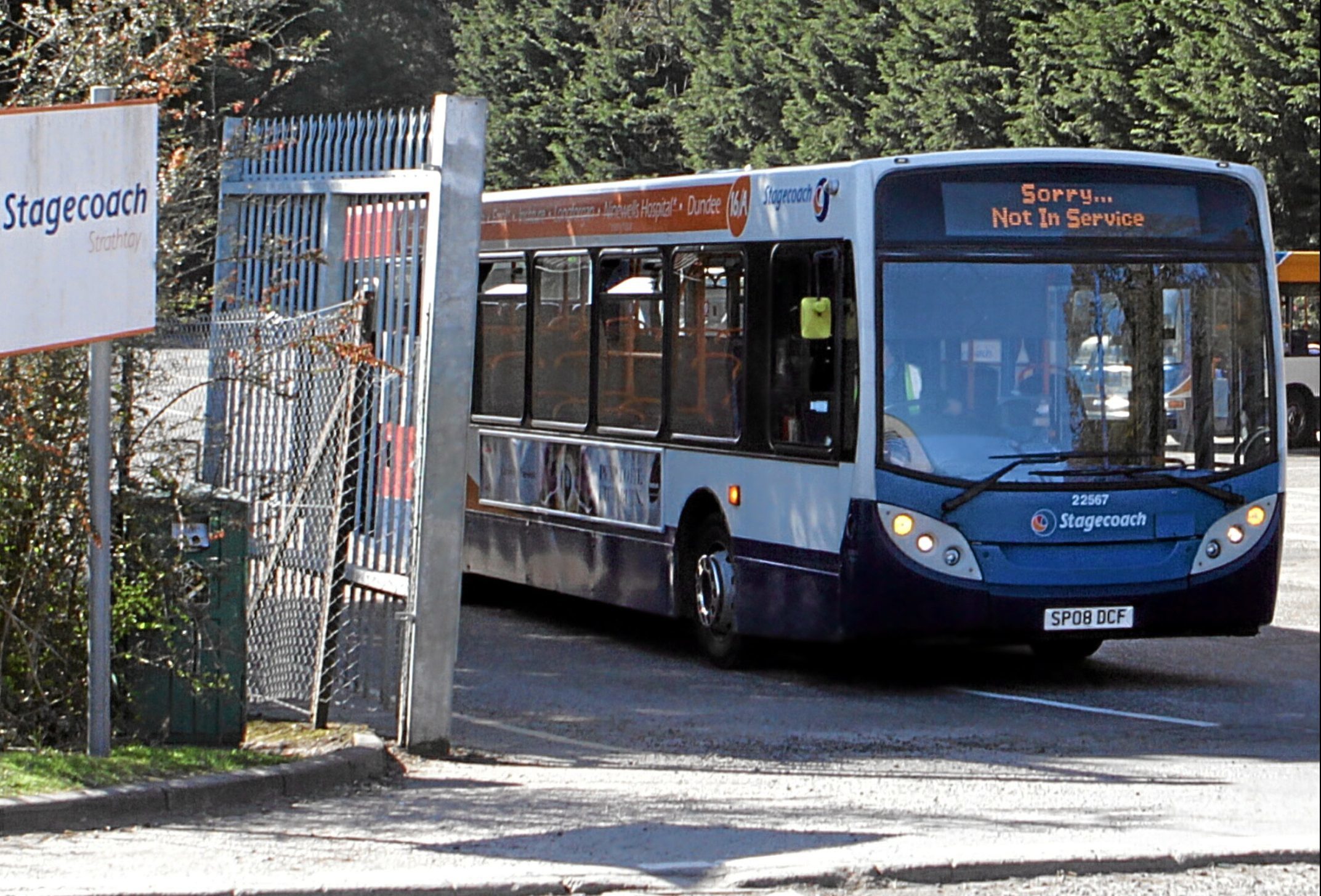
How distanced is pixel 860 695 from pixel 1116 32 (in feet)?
53.8

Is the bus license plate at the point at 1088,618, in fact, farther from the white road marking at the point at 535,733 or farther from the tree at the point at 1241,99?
the tree at the point at 1241,99

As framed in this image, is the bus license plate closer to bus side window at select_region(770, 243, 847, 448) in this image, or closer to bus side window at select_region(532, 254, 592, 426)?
bus side window at select_region(770, 243, 847, 448)

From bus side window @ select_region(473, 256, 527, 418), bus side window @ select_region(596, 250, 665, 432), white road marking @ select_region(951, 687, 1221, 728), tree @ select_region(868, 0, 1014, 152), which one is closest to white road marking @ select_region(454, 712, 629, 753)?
white road marking @ select_region(951, 687, 1221, 728)

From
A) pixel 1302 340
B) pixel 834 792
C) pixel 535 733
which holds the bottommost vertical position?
pixel 535 733

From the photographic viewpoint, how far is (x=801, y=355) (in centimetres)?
1134

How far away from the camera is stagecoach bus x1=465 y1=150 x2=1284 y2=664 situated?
34.1 feet

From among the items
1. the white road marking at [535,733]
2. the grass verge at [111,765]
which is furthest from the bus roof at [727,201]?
the grass verge at [111,765]

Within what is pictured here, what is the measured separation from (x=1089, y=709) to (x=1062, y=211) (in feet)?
8.49

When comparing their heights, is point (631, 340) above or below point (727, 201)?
below

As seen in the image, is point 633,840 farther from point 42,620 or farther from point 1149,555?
point 1149,555

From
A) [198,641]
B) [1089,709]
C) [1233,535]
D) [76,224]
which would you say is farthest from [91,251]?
[1233,535]

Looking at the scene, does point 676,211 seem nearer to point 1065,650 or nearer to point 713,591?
point 713,591

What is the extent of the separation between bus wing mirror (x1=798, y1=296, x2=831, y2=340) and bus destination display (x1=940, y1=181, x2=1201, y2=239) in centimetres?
78

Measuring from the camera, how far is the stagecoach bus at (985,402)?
10.4 meters
